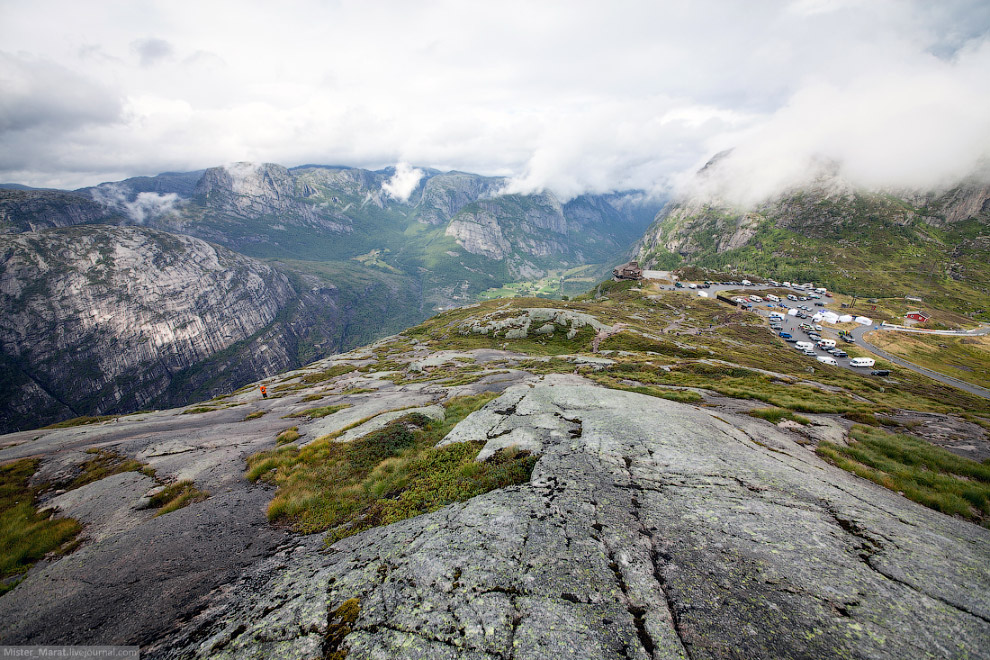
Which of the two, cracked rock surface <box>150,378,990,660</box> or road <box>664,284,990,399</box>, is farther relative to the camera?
road <box>664,284,990,399</box>

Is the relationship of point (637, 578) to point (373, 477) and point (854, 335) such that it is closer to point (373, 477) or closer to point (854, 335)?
point (373, 477)

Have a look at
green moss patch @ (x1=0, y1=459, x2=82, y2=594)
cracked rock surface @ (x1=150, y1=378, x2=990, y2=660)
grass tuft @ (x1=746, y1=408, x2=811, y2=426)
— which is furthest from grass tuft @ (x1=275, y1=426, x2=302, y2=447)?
grass tuft @ (x1=746, y1=408, x2=811, y2=426)

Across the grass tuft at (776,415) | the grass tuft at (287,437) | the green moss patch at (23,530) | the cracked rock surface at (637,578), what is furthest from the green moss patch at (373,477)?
the grass tuft at (776,415)

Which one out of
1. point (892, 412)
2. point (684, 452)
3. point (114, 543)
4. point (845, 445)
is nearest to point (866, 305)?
point (892, 412)

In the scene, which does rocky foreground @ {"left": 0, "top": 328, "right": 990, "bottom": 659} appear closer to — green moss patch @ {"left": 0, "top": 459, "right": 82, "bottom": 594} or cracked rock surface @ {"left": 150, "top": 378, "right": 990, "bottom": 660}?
cracked rock surface @ {"left": 150, "top": 378, "right": 990, "bottom": 660}

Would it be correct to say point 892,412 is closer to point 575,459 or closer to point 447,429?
point 575,459

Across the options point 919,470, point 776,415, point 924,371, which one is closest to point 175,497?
point 776,415
